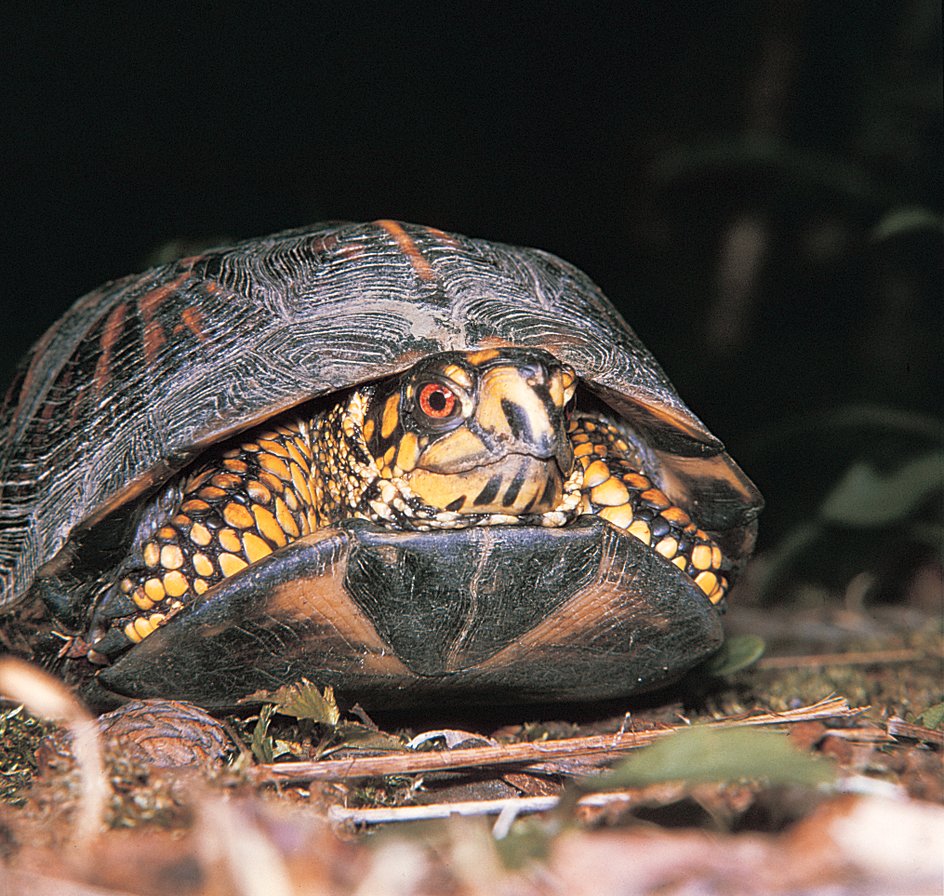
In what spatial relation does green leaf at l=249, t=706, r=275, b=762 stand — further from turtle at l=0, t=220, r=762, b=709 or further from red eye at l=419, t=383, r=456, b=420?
red eye at l=419, t=383, r=456, b=420

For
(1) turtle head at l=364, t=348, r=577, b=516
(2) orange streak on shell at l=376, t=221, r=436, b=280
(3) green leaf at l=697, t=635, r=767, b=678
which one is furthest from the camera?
(3) green leaf at l=697, t=635, r=767, b=678

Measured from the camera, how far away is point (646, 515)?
5.81 ft

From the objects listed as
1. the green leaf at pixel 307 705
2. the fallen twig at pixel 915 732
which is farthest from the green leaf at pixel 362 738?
the fallen twig at pixel 915 732

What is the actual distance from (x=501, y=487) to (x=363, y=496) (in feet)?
1.09

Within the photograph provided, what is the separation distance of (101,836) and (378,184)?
30.8 feet

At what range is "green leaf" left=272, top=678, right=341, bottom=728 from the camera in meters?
1.33

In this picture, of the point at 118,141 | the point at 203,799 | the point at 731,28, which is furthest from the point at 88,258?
the point at 203,799

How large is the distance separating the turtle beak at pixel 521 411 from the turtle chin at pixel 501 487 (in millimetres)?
23

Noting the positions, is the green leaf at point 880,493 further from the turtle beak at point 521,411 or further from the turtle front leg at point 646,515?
the turtle beak at point 521,411

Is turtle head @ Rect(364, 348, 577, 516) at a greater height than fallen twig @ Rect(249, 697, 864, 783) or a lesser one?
greater

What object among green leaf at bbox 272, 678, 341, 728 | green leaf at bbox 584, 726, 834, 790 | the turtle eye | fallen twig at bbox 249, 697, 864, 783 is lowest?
green leaf at bbox 272, 678, 341, 728

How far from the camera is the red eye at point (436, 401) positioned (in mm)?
1428

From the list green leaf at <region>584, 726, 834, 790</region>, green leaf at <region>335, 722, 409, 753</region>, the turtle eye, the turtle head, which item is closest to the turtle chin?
the turtle head

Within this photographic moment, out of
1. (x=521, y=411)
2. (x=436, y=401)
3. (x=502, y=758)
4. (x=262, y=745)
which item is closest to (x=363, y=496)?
(x=436, y=401)
